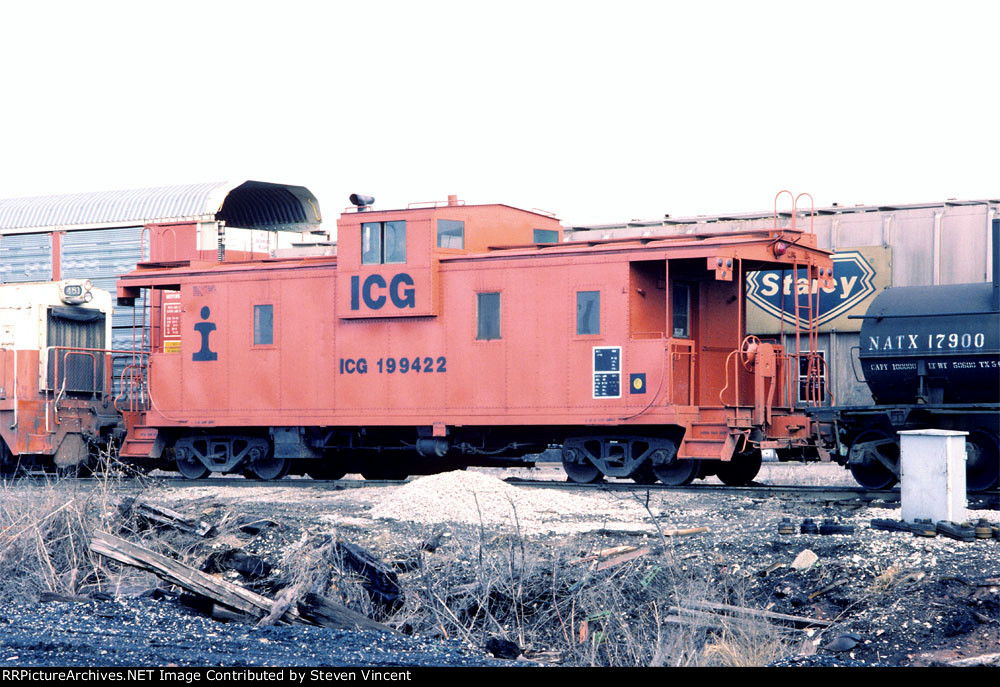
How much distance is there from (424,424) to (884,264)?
26.2ft

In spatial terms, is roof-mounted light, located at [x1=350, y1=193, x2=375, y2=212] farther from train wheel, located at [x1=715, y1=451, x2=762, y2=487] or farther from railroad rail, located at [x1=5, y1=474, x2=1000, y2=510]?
train wheel, located at [x1=715, y1=451, x2=762, y2=487]

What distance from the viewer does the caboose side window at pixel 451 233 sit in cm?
1722

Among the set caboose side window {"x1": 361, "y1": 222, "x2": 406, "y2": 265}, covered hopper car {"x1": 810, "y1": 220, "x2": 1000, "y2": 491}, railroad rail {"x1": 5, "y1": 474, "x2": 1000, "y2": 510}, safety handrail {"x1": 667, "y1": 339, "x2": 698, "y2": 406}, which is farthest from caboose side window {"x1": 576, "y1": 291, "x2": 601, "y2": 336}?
covered hopper car {"x1": 810, "y1": 220, "x2": 1000, "y2": 491}

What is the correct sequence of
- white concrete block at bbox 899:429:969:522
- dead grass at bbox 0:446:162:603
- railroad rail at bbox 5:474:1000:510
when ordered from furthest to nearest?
railroad rail at bbox 5:474:1000:510 → white concrete block at bbox 899:429:969:522 → dead grass at bbox 0:446:162:603

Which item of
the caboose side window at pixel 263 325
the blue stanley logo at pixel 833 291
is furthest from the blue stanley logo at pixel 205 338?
the blue stanley logo at pixel 833 291

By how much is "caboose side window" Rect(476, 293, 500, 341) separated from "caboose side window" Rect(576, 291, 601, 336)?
4.10 ft

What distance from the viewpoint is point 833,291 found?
19.5 meters

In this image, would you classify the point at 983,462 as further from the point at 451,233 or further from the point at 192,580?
the point at 192,580

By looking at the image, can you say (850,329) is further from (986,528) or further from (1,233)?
(1,233)

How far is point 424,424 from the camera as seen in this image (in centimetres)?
1716

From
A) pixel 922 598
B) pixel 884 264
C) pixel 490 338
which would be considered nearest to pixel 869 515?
pixel 922 598

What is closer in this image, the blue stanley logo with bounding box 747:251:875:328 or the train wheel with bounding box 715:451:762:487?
the train wheel with bounding box 715:451:762:487

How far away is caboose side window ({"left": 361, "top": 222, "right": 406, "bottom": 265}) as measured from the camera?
17281 millimetres

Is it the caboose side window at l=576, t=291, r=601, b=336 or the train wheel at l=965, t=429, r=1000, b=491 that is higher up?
the caboose side window at l=576, t=291, r=601, b=336
